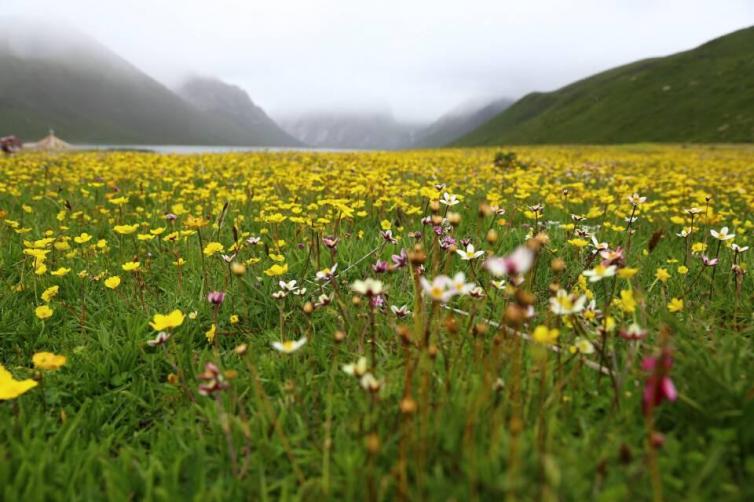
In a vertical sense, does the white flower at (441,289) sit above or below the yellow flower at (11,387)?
above

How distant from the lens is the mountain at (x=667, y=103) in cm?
6838

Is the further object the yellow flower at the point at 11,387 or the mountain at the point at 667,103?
the mountain at the point at 667,103

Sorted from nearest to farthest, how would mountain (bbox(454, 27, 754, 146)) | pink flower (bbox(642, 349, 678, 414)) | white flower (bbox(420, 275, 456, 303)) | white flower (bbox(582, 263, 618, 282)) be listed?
1. pink flower (bbox(642, 349, 678, 414))
2. white flower (bbox(420, 275, 456, 303))
3. white flower (bbox(582, 263, 618, 282))
4. mountain (bbox(454, 27, 754, 146))

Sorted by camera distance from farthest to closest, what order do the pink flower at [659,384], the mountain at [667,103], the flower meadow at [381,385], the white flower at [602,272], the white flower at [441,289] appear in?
the mountain at [667,103]
the white flower at [602,272]
the white flower at [441,289]
the flower meadow at [381,385]
the pink flower at [659,384]

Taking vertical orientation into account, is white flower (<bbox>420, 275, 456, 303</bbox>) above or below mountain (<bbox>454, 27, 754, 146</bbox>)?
below

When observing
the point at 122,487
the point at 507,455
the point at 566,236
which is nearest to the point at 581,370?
the point at 507,455

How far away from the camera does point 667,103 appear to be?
8206 cm

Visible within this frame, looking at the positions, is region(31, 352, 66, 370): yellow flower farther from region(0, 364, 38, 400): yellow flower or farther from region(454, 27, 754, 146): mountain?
region(454, 27, 754, 146): mountain

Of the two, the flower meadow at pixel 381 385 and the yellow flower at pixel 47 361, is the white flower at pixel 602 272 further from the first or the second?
the yellow flower at pixel 47 361

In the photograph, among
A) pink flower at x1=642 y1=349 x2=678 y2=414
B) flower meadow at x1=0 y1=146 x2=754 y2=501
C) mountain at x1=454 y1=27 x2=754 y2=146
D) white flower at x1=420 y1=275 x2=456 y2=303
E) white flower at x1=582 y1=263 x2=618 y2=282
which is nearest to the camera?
pink flower at x1=642 y1=349 x2=678 y2=414

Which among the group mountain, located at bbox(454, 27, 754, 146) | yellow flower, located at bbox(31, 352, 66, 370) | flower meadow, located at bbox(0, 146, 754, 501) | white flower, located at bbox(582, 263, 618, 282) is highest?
mountain, located at bbox(454, 27, 754, 146)

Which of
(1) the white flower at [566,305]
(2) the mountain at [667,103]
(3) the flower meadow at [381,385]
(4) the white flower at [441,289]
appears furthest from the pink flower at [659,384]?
(2) the mountain at [667,103]

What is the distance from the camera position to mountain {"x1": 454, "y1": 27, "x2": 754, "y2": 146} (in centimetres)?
6838

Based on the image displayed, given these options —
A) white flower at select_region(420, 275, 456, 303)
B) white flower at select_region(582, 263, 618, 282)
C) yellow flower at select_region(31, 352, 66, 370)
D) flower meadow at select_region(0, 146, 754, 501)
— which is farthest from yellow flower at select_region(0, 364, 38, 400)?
white flower at select_region(582, 263, 618, 282)
